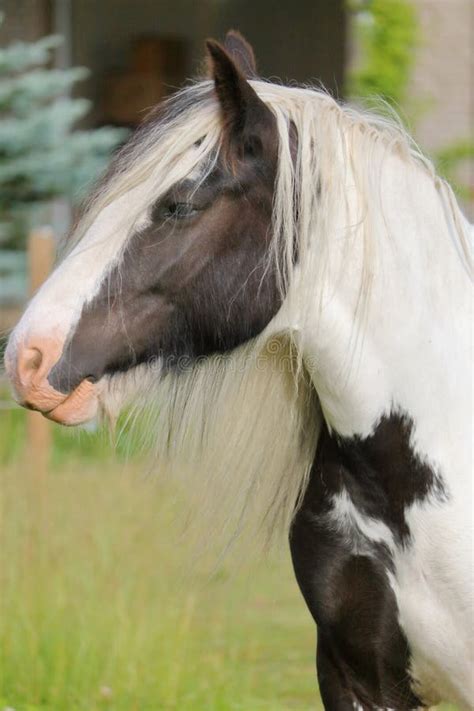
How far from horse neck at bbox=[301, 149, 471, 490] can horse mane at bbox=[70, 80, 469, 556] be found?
3 centimetres

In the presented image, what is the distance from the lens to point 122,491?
200 inches

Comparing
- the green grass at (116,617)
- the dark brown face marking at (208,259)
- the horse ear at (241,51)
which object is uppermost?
the horse ear at (241,51)

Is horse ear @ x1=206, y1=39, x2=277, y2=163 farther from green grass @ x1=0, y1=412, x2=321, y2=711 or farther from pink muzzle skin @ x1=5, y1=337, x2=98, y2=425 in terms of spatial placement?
green grass @ x1=0, y1=412, x2=321, y2=711

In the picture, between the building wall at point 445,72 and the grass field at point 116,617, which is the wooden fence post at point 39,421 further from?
the building wall at point 445,72

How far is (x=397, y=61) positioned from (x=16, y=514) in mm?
7130

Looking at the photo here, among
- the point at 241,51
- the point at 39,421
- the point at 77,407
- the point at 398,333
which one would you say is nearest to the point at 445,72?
the point at 39,421

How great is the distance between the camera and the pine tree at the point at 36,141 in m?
8.09

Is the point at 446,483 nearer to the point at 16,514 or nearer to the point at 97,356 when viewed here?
the point at 97,356

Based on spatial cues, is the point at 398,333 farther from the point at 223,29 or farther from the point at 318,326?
the point at 223,29

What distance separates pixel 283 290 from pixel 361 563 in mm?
602

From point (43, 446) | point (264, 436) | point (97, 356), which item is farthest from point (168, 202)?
point (43, 446)

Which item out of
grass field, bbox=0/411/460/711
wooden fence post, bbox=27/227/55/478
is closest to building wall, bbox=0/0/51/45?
wooden fence post, bbox=27/227/55/478

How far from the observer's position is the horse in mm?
2381

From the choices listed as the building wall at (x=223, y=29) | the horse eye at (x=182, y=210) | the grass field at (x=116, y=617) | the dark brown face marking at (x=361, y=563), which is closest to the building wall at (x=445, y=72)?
the building wall at (x=223, y=29)
